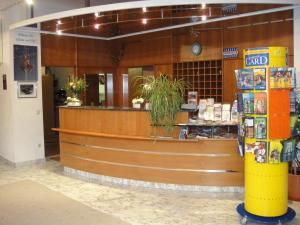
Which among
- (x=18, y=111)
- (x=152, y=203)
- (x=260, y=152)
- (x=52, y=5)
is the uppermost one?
(x=52, y=5)

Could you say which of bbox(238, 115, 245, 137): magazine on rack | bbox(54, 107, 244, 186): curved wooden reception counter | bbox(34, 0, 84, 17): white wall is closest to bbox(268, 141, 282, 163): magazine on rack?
bbox(238, 115, 245, 137): magazine on rack

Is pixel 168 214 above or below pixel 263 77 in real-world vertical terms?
below

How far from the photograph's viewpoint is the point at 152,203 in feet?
17.3

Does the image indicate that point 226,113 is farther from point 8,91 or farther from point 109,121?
point 8,91

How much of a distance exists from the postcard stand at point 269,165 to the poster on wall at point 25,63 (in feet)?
→ 18.2

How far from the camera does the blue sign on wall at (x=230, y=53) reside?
7.78 meters

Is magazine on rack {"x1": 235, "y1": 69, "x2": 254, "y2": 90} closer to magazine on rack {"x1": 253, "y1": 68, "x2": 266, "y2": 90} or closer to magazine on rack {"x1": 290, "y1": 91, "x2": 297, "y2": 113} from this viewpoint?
magazine on rack {"x1": 253, "y1": 68, "x2": 266, "y2": 90}

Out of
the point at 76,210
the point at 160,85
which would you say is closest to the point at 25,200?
the point at 76,210

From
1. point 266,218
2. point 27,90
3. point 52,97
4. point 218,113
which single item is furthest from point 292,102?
point 52,97

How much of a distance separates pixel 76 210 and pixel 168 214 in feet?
4.54

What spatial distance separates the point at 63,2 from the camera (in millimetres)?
8375

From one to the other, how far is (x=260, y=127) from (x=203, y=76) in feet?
15.2

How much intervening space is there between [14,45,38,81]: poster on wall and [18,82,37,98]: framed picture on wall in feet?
0.39

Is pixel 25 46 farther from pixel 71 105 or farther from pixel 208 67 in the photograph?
pixel 208 67
